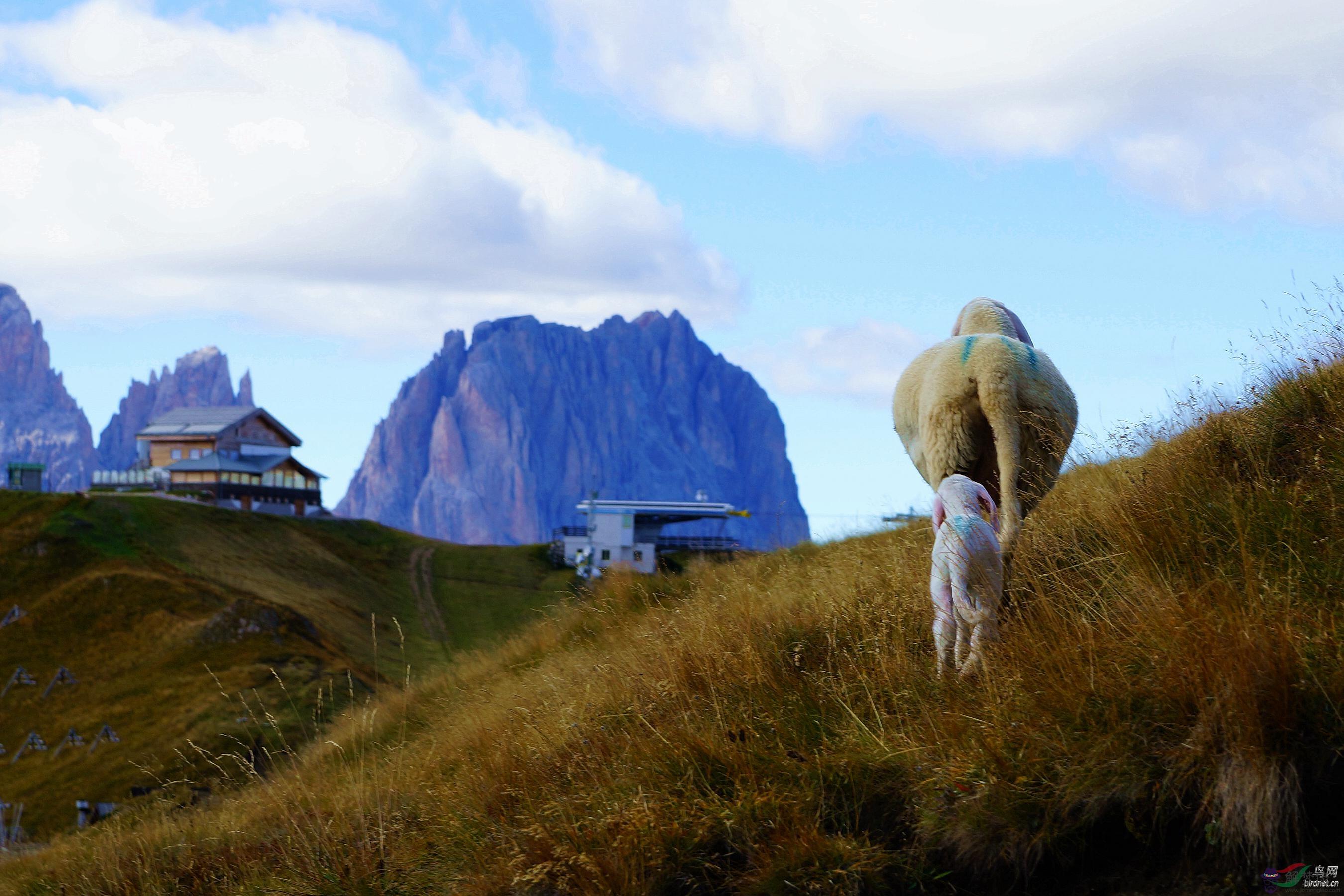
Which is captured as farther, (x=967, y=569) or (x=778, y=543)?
(x=778, y=543)

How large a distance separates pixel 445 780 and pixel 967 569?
390 cm

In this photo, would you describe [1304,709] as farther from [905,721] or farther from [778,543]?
[778,543]

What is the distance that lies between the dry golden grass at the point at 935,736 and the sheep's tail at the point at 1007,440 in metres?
0.33

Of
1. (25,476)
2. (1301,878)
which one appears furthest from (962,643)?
(25,476)

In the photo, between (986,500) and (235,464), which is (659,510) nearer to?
(235,464)

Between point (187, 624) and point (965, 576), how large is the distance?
151ft

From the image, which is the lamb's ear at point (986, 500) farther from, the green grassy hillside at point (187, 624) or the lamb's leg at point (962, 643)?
the green grassy hillside at point (187, 624)

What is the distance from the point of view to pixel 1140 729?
402cm

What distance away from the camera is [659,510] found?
88.2 metres

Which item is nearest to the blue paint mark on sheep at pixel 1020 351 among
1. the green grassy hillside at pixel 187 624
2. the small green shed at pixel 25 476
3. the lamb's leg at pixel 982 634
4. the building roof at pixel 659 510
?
the lamb's leg at pixel 982 634

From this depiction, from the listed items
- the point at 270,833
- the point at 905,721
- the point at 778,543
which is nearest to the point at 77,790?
the point at 778,543

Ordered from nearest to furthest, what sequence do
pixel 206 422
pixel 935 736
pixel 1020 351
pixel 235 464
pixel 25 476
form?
pixel 935 736
pixel 1020 351
pixel 25 476
pixel 235 464
pixel 206 422

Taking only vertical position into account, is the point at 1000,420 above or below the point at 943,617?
above

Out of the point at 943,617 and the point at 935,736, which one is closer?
the point at 935,736
